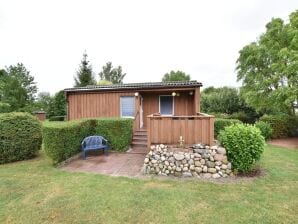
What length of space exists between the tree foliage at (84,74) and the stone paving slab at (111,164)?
971 inches

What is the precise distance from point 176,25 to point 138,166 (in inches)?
434

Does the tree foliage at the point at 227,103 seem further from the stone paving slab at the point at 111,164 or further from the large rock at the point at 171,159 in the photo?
the large rock at the point at 171,159

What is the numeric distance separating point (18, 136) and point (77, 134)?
2.11m

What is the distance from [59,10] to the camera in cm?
1078

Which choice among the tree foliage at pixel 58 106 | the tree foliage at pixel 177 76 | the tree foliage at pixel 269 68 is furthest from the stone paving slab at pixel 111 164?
the tree foliage at pixel 177 76

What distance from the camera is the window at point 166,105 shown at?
447 inches

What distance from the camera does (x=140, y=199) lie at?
4.23 m

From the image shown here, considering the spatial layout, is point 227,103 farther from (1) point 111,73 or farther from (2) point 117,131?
(1) point 111,73

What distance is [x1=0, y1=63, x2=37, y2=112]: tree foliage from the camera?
906 inches

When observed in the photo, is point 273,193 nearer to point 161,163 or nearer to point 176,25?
point 161,163

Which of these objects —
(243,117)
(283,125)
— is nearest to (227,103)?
(243,117)

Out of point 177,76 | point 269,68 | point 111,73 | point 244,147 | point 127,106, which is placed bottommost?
point 244,147

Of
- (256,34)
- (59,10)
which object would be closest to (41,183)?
(59,10)

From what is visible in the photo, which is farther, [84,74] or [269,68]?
[84,74]
